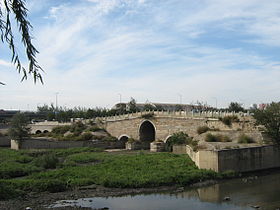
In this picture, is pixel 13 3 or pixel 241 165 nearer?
pixel 13 3

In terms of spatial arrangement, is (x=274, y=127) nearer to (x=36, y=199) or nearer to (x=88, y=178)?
(x=88, y=178)

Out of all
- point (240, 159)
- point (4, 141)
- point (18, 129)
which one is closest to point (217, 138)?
point (240, 159)

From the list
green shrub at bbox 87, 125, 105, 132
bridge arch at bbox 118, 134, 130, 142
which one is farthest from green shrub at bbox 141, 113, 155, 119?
green shrub at bbox 87, 125, 105, 132

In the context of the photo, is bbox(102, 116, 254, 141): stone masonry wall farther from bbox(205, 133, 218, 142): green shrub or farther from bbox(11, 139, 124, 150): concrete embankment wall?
bbox(11, 139, 124, 150): concrete embankment wall

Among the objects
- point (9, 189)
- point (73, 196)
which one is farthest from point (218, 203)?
point (9, 189)

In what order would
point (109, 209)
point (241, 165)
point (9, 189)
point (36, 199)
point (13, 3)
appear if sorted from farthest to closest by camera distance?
point (241, 165) < point (9, 189) < point (36, 199) < point (109, 209) < point (13, 3)

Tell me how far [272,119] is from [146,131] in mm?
29458

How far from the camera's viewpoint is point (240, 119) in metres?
38.7

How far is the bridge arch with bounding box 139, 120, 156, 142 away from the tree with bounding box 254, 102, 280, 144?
25119mm

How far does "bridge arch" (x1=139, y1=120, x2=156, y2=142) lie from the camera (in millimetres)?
55628

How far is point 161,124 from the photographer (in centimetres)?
5069

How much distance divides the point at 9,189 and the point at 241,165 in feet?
55.9

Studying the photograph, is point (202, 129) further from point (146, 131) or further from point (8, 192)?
point (8, 192)

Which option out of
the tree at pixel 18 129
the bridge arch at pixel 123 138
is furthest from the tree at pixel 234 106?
the tree at pixel 18 129
